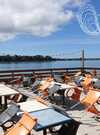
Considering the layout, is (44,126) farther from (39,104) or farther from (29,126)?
(39,104)

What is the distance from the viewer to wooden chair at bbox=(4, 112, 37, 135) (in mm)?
4404

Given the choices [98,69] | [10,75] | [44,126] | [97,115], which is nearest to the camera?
[44,126]

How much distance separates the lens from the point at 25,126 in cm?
452

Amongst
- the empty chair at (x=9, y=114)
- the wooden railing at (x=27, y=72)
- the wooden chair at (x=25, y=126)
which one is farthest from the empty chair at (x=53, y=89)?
the wooden railing at (x=27, y=72)

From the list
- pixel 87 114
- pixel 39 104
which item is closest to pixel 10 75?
pixel 87 114

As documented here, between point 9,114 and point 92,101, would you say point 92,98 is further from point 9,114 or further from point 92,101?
point 9,114

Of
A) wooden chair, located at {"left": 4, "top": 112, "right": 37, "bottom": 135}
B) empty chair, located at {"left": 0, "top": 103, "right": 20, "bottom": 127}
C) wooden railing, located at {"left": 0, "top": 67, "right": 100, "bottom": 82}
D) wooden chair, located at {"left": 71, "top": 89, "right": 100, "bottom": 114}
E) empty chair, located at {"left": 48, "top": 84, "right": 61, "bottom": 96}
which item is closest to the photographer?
wooden chair, located at {"left": 4, "top": 112, "right": 37, "bottom": 135}

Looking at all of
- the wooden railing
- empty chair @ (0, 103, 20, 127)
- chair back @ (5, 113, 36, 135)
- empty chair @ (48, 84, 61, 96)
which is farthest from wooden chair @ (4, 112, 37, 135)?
the wooden railing

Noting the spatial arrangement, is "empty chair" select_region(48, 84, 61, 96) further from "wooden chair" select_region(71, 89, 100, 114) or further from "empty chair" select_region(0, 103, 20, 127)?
"empty chair" select_region(0, 103, 20, 127)

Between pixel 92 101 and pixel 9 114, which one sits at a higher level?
pixel 9 114

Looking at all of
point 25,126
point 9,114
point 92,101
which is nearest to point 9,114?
point 9,114

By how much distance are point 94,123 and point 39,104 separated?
77.0 inches

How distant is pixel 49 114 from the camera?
16.1 ft

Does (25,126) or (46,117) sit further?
(46,117)
